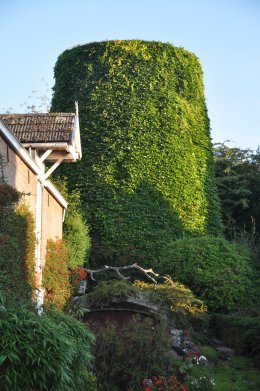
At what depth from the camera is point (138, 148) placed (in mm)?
21797

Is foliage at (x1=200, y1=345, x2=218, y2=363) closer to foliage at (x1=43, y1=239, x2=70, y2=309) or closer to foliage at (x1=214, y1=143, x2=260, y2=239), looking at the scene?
foliage at (x1=43, y1=239, x2=70, y2=309)

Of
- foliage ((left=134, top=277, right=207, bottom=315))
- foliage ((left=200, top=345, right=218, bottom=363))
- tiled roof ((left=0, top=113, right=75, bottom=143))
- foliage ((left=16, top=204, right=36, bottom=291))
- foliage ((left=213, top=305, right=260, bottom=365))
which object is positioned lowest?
foliage ((left=200, top=345, right=218, bottom=363))

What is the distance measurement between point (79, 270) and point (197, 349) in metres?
4.24

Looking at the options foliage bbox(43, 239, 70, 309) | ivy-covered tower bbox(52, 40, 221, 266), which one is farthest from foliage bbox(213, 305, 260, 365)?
ivy-covered tower bbox(52, 40, 221, 266)

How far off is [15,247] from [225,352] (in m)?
6.24

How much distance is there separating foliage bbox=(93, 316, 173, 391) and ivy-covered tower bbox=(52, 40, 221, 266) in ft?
24.6

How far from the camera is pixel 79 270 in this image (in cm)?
1773

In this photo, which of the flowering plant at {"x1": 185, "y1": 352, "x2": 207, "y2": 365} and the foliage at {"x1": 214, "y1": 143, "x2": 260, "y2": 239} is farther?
the foliage at {"x1": 214, "y1": 143, "x2": 260, "y2": 239}

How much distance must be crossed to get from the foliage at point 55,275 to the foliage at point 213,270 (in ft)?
10.1

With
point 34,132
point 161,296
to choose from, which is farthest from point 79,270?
point 34,132

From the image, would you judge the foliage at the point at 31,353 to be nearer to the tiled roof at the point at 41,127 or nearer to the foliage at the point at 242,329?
the foliage at the point at 242,329

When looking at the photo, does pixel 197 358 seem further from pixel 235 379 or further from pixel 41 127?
pixel 41 127

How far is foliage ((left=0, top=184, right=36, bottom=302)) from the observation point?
1097 centimetres

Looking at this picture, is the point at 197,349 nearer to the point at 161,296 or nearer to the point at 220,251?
the point at 161,296
